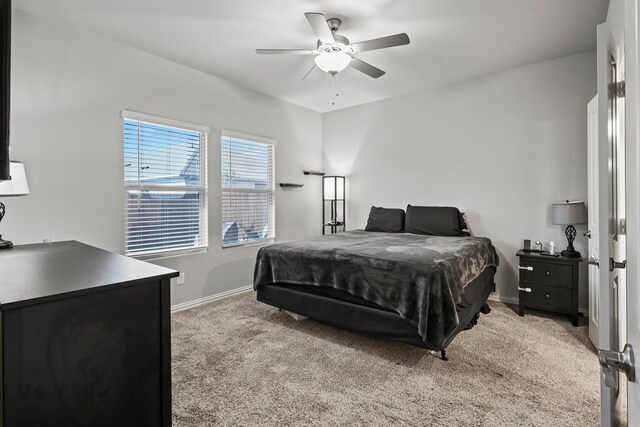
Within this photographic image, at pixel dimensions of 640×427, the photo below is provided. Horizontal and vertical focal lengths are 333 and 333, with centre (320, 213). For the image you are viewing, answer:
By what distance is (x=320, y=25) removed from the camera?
7.55ft


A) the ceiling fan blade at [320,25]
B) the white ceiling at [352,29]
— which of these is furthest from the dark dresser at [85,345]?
the white ceiling at [352,29]

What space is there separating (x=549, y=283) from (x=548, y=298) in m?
0.15

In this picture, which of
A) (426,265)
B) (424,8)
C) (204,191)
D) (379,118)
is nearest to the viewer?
(426,265)

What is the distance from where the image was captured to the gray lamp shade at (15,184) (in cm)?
205

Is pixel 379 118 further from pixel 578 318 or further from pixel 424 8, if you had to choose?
pixel 578 318

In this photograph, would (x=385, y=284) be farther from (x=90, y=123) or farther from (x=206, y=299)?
(x=90, y=123)

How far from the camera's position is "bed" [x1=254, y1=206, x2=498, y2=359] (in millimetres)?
2236

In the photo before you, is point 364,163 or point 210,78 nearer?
point 210,78

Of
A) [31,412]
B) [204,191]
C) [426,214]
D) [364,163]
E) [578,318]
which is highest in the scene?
[364,163]

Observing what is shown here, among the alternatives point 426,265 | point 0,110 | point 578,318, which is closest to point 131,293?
point 0,110

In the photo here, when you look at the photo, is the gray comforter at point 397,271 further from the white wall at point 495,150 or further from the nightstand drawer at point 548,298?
the white wall at point 495,150

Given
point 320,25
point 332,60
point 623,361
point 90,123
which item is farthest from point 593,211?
point 90,123

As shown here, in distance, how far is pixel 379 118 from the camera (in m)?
4.91

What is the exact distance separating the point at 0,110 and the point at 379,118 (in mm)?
4406
